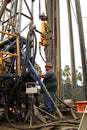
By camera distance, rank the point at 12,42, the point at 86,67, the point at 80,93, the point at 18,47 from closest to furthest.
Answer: the point at 18,47 < the point at 12,42 < the point at 86,67 < the point at 80,93

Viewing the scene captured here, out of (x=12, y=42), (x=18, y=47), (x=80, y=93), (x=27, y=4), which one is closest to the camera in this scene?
(x=18, y=47)

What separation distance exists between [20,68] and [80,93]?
986 cm

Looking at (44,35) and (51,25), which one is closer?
(44,35)

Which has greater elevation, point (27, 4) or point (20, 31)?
point (27, 4)

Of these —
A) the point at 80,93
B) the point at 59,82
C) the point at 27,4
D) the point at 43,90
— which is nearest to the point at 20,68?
the point at 43,90

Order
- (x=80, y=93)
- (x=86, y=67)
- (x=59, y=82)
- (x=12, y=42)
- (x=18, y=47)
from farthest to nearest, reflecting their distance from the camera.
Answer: (x=80, y=93) < (x=59, y=82) < (x=86, y=67) < (x=12, y=42) < (x=18, y=47)

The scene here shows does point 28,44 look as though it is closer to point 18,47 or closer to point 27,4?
point 18,47

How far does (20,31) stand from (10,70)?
1049mm

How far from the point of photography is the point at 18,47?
6.68 meters

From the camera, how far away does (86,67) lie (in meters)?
8.98

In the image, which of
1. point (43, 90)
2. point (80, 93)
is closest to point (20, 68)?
point (43, 90)

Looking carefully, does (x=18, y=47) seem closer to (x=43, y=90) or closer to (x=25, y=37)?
(x=25, y=37)

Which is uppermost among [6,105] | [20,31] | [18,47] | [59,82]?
[20,31]

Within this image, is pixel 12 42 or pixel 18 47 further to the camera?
pixel 12 42
